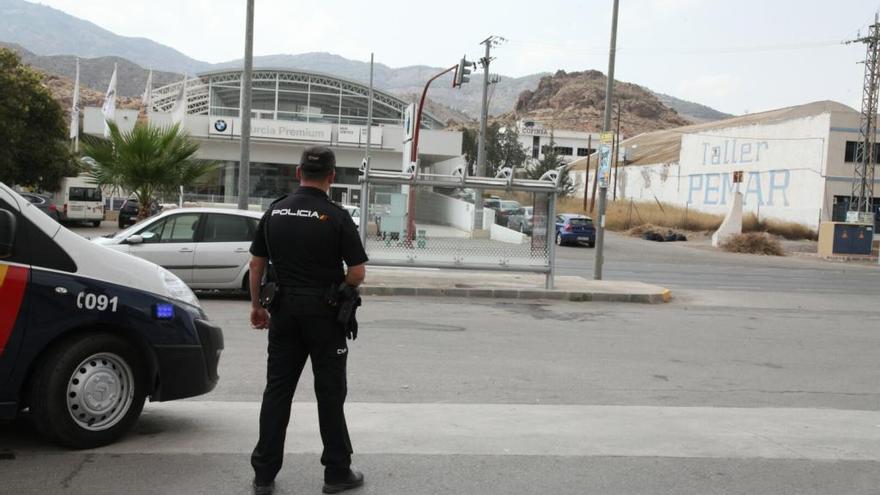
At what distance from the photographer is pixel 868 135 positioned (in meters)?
42.0

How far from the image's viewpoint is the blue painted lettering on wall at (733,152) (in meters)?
51.6

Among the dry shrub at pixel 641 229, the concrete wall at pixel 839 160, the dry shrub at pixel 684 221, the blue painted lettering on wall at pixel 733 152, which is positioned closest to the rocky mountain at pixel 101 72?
the dry shrub at pixel 684 221

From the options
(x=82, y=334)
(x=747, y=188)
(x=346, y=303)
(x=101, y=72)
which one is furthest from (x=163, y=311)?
(x=101, y=72)

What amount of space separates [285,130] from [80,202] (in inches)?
645

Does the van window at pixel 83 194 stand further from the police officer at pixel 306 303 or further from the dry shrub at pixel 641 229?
the police officer at pixel 306 303

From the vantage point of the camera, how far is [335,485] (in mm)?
4270

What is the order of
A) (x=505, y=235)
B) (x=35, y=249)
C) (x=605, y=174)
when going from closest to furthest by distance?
(x=35, y=249) < (x=505, y=235) < (x=605, y=174)

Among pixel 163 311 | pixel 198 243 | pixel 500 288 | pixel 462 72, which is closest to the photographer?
pixel 163 311

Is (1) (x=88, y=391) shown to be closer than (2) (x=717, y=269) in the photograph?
Yes

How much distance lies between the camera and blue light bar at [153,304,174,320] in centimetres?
493

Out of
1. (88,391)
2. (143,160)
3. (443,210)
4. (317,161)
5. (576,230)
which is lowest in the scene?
(88,391)

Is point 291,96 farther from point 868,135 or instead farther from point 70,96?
point 70,96

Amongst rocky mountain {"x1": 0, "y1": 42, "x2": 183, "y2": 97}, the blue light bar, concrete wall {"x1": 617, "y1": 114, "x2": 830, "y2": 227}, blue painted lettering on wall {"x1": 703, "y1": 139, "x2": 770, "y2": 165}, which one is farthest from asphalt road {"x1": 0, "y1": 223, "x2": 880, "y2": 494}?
rocky mountain {"x1": 0, "y1": 42, "x2": 183, "y2": 97}

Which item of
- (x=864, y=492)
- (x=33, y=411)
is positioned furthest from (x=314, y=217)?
(x=864, y=492)
